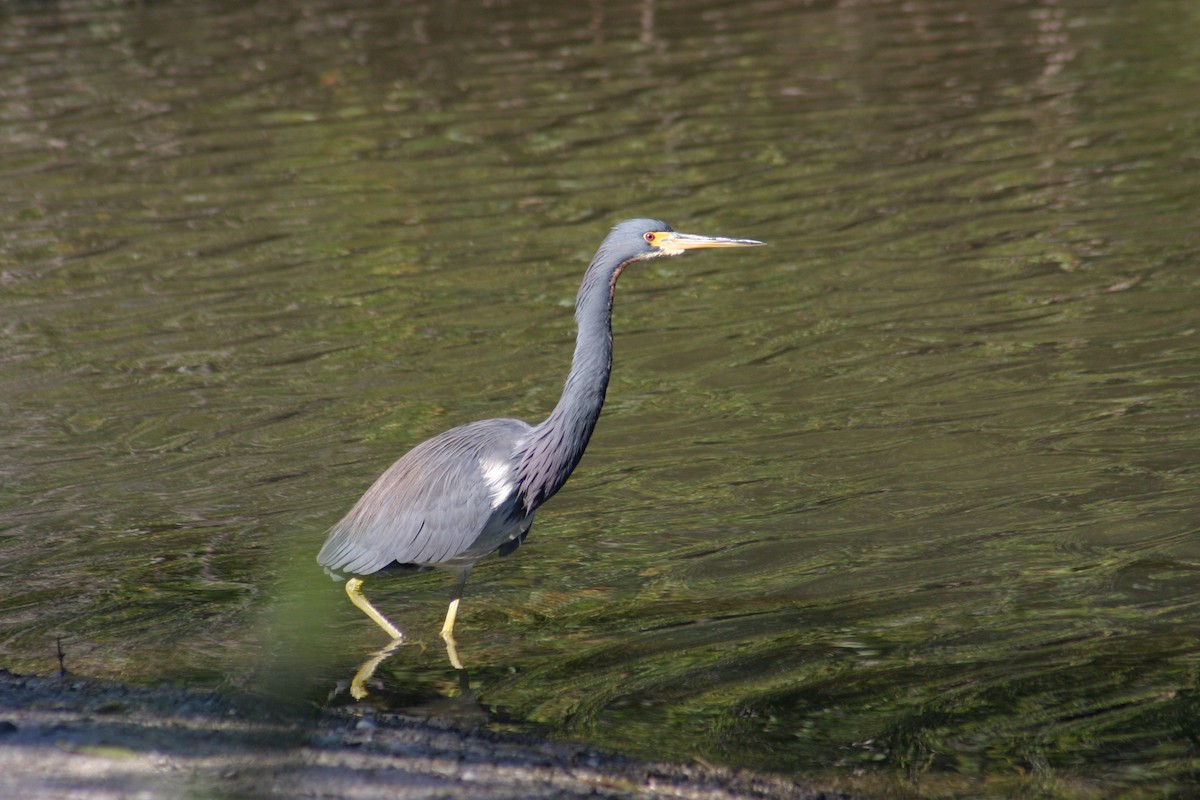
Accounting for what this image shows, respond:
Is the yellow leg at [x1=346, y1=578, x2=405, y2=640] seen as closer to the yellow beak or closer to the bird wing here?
the bird wing

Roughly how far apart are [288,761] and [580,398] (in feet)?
6.65

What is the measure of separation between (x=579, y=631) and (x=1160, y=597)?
257 centimetres

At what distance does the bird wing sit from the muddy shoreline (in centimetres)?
95

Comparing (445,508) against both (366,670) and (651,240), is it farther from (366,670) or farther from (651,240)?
(651,240)

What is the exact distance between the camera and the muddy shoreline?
4.91m

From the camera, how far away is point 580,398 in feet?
20.9

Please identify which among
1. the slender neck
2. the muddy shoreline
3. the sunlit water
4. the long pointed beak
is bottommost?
the sunlit water

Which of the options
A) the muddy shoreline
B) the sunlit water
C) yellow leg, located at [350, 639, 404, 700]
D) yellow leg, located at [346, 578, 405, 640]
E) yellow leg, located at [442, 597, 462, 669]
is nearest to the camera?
the muddy shoreline

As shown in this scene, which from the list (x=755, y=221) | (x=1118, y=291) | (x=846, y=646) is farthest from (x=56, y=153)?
(x=846, y=646)

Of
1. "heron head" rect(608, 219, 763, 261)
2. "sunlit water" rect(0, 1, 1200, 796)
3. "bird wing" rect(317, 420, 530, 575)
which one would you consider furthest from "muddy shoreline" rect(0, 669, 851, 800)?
"heron head" rect(608, 219, 763, 261)

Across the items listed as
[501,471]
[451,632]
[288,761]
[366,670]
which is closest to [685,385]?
[501,471]

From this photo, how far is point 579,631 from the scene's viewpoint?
21.5ft

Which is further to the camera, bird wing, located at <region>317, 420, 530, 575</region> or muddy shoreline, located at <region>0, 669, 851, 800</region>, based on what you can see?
bird wing, located at <region>317, 420, 530, 575</region>

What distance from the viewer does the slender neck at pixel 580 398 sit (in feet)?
20.8
